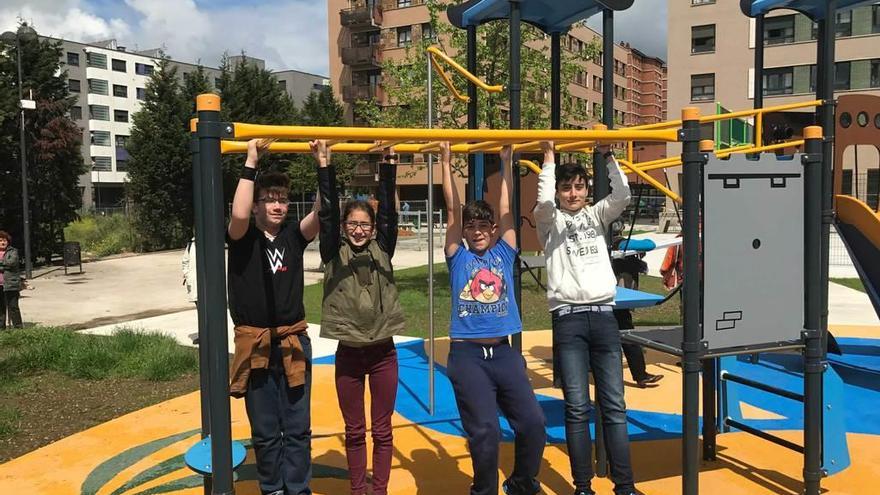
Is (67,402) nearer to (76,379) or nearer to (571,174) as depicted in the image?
(76,379)

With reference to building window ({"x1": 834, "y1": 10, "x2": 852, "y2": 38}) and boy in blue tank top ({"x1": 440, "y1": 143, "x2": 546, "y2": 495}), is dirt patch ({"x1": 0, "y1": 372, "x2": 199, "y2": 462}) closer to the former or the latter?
boy in blue tank top ({"x1": 440, "y1": 143, "x2": 546, "y2": 495})

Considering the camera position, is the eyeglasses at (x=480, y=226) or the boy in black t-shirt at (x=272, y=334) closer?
the boy in black t-shirt at (x=272, y=334)

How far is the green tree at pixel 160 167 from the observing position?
24656mm

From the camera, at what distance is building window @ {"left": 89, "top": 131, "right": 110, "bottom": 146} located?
56.0 metres

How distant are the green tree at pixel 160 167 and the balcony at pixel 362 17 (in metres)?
16.9

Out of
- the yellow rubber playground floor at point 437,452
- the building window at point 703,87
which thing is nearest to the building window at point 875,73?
the building window at point 703,87

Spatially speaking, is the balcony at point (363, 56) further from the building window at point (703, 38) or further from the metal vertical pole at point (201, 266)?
the metal vertical pole at point (201, 266)

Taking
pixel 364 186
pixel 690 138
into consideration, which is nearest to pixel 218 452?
pixel 690 138

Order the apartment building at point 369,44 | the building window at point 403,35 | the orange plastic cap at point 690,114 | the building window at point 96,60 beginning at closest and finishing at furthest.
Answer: the orange plastic cap at point 690,114 → the apartment building at point 369,44 → the building window at point 403,35 → the building window at point 96,60

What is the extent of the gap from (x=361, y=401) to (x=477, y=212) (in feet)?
3.34

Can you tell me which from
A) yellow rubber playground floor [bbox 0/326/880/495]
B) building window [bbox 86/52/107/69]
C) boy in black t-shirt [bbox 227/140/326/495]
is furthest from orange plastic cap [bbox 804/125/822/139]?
building window [bbox 86/52/107/69]

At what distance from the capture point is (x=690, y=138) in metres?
3.08

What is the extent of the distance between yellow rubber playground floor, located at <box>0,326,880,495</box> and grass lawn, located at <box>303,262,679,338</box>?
11.3 feet

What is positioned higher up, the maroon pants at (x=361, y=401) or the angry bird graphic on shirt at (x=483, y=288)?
the angry bird graphic on shirt at (x=483, y=288)
